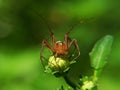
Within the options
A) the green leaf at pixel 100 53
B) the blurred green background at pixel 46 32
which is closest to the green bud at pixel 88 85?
the green leaf at pixel 100 53

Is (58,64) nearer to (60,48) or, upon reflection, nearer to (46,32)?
(60,48)

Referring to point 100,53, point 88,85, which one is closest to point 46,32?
point 100,53

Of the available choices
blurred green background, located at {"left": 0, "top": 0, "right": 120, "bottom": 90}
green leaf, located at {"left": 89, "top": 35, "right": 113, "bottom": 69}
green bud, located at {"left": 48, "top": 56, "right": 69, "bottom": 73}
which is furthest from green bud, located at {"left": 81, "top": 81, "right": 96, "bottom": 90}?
blurred green background, located at {"left": 0, "top": 0, "right": 120, "bottom": 90}

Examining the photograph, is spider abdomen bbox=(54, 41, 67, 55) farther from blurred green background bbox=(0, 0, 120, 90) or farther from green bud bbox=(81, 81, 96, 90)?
blurred green background bbox=(0, 0, 120, 90)

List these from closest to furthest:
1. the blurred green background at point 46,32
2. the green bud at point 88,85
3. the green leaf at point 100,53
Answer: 1. the green bud at point 88,85
2. the green leaf at point 100,53
3. the blurred green background at point 46,32

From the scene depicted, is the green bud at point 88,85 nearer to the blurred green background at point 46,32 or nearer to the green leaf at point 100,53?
the green leaf at point 100,53

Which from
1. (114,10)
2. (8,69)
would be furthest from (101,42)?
(114,10)
